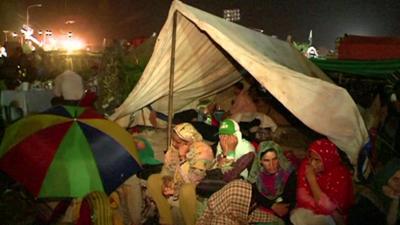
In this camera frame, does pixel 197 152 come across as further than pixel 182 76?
No

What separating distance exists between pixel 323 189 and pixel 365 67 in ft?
15.7

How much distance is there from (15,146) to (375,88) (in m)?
6.73

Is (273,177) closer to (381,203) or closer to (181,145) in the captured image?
(381,203)

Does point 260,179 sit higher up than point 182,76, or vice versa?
point 182,76

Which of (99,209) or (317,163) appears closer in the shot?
(99,209)

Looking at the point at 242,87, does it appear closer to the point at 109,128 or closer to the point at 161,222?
the point at 161,222

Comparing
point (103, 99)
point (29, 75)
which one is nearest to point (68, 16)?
point (29, 75)

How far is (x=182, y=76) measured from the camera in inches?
252

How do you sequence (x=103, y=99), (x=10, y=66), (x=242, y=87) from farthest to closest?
(x=10, y=66), (x=103, y=99), (x=242, y=87)

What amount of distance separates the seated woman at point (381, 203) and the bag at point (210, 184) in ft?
4.58

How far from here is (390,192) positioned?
4.19m

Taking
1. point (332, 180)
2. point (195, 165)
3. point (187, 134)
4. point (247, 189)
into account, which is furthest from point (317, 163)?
point (187, 134)

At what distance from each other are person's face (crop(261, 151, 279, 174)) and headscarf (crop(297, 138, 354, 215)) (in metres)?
0.34

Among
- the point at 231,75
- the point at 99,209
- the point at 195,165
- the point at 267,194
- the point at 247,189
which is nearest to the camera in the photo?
the point at 99,209
